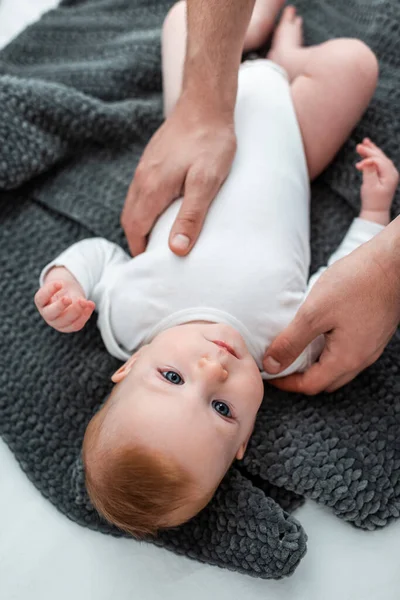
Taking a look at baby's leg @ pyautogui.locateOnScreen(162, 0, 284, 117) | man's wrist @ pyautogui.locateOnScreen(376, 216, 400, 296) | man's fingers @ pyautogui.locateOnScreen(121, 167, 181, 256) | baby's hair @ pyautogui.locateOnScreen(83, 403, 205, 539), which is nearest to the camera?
baby's hair @ pyautogui.locateOnScreen(83, 403, 205, 539)

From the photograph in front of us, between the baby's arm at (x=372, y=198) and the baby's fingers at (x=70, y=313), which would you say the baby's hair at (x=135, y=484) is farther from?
the baby's arm at (x=372, y=198)

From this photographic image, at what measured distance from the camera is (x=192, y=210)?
90cm

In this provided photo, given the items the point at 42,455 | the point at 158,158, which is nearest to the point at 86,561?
the point at 42,455

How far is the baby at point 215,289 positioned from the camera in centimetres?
76

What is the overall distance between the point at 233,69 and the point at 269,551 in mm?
697

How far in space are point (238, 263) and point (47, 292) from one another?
0.92ft

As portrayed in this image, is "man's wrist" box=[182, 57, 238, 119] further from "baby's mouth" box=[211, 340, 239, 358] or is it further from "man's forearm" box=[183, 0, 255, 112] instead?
"baby's mouth" box=[211, 340, 239, 358]

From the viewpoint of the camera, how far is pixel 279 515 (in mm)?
823

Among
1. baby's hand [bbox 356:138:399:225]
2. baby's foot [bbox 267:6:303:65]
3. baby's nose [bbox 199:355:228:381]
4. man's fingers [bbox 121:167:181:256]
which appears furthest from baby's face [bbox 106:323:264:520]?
baby's foot [bbox 267:6:303:65]

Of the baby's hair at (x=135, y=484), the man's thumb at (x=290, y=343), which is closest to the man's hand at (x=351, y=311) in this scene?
the man's thumb at (x=290, y=343)

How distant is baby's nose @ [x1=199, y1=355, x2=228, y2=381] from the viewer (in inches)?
30.6

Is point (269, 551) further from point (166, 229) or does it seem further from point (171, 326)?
point (166, 229)

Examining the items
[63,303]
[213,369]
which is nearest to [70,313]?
[63,303]

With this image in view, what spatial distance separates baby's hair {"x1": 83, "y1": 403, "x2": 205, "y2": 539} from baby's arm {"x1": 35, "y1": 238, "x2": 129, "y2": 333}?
16 centimetres
